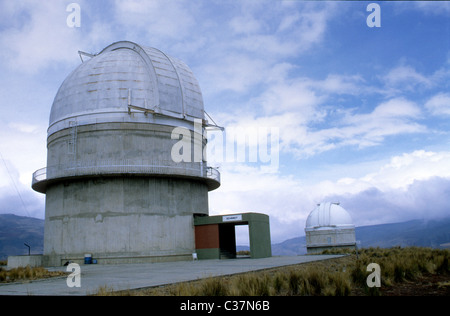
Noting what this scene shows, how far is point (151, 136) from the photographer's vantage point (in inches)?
1097

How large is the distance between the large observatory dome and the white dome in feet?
69.8

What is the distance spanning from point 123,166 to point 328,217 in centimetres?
2646

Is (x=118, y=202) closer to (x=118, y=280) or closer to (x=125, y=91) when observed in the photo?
(x=125, y=91)

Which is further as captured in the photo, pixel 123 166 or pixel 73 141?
pixel 73 141

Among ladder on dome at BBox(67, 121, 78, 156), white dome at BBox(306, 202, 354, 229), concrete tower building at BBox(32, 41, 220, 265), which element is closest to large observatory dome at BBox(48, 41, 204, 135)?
concrete tower building at BBox(32, 41, 220, 265)

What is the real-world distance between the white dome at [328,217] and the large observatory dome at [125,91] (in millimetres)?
21266

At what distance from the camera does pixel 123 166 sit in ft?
86.8

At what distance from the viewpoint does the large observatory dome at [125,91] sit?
27828 millimetres

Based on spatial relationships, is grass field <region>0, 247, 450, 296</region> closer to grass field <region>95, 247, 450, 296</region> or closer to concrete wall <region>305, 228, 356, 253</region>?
grass field <region>95, 247, 450, 296</region>

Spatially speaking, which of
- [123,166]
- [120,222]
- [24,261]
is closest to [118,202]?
[120,222]

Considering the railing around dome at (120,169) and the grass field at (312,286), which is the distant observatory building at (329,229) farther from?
the grass field at (312,286)
